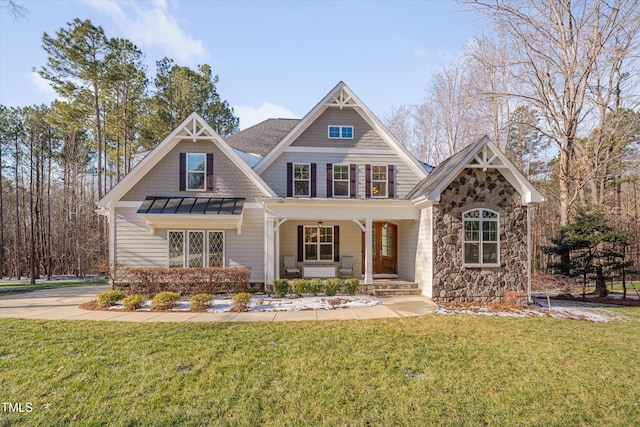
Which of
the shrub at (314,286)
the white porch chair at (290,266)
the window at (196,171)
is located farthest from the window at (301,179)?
the shrub at (314,286)

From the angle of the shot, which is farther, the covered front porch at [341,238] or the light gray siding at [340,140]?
the light gray siding at [340,140]

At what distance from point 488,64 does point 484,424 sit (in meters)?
19.4

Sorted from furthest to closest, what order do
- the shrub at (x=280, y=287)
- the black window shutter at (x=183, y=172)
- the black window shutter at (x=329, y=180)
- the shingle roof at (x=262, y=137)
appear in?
1. the shingle roof at (x=262, y=137)
2. the black window shutter at (x=329, y=180)
3. the black window shutter at (x=183, y=172)
4. the shrub at (x=280, y=287)

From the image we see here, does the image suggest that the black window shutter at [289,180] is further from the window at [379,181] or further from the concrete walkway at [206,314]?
the concrete walkway at [206,314]

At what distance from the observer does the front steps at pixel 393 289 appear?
1057cm

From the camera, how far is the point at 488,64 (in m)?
17.5

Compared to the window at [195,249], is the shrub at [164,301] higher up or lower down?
lower down

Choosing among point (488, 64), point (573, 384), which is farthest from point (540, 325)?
point (488, 64)

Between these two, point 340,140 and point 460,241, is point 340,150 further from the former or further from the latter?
point 460,241

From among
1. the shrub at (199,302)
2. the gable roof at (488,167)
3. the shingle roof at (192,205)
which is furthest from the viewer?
the shingle roof at (192,205)

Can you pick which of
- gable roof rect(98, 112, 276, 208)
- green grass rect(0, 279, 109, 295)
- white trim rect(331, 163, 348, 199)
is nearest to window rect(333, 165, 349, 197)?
white trim rect(331, 163, 348, 199)

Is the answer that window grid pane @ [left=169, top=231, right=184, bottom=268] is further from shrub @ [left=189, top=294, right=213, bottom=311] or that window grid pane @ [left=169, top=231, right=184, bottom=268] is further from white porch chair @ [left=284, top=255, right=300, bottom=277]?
white porch chair @ [left=284, top=255, right=300, bottom=277]

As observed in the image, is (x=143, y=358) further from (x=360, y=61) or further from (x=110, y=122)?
(x=110, y=122)

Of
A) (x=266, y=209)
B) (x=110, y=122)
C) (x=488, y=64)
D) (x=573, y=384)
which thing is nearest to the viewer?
(x=573, y=384)
